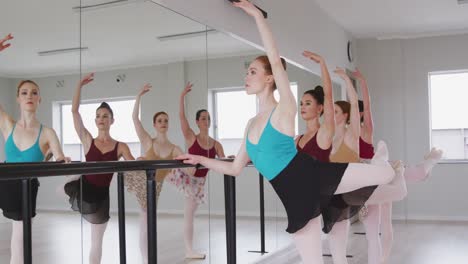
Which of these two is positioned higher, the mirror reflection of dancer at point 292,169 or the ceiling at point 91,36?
the ceiling at point 91,36

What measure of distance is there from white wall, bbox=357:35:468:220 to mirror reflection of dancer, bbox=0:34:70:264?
21.4ft

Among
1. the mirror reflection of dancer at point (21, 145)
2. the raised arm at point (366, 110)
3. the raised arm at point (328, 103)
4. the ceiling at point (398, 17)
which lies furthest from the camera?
the ceiling at point (398, 17)

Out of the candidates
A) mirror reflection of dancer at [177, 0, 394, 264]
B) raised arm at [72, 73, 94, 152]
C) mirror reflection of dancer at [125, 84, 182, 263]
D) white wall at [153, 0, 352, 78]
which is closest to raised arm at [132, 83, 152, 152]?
mirror reflection of dancer at [125, 84, 182, 263]

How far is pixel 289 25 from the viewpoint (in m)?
5.08

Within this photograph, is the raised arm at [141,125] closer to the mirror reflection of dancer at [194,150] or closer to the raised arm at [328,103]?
the mirror reflection of dancer at [194,150]

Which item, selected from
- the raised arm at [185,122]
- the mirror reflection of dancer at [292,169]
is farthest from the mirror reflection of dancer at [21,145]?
the raised arm at [185,122]

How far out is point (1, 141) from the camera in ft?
6.07

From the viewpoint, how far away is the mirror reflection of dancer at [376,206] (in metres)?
3.58

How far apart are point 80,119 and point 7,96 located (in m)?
0.43

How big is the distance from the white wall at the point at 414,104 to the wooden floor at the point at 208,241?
0.43 metres

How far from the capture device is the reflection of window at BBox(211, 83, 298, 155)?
3.72 m

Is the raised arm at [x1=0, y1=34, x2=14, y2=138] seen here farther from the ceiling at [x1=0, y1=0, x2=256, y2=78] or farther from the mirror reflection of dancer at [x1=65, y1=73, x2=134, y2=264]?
the mirror reflection of dancer at [x1=65, y1=73, x2=134, y2=264]

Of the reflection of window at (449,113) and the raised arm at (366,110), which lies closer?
the raised arm at (366,110)

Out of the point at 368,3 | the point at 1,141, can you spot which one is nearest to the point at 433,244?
the point at 368,3
